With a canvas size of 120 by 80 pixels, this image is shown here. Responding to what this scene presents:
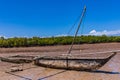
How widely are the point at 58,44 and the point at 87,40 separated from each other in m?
3.59

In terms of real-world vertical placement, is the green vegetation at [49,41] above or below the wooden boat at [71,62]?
above

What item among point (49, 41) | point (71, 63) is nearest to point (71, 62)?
point (71, 63)

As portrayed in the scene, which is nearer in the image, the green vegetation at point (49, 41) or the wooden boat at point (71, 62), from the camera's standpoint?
the wooden boat at point (71, 62)

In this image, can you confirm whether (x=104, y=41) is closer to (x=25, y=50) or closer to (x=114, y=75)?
(x=25, y=50)

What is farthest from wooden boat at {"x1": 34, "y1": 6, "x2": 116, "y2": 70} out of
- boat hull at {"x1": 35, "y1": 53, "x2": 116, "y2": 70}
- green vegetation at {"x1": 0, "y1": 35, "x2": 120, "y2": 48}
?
green vegetation at {"x1": 0, "y1": 35, "x2": 120, "y2": 48}

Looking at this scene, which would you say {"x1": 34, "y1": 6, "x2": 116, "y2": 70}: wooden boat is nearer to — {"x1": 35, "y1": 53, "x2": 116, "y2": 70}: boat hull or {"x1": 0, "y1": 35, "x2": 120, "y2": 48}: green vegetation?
{"x1": 35, "y1": 53, "x2": 116, "y2": 70}: boat hull

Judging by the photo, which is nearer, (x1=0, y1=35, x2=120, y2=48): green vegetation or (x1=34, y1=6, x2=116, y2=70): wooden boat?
(x1=34, y1=6, x2=116, y2=70): wooden boat

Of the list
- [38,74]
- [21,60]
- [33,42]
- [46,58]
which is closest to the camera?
[38,74]

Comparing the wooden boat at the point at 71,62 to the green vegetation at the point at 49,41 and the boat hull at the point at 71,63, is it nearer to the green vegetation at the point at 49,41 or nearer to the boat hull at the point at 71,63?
the boat hull at the point at 71,63

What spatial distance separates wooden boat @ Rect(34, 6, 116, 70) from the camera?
11938 mm

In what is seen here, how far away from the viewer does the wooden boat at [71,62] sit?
39.2ft

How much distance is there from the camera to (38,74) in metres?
12.6

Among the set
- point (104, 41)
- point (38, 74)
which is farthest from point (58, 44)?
point (38, 74)

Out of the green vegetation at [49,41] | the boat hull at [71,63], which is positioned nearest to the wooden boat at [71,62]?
the boat hull at [71,63]
